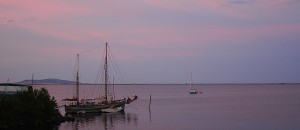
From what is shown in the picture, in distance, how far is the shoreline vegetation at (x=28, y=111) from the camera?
179ft

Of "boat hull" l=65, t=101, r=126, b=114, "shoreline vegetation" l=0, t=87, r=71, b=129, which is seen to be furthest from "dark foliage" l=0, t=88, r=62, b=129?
"boat hull" l=65, t=101, r=126, b=114

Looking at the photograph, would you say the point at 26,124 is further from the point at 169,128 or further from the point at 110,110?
the point at 110,110

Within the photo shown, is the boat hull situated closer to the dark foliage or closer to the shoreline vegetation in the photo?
the shoreline vegetation

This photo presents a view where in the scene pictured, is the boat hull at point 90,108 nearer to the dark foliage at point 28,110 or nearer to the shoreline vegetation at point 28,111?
the shoreline vegetation at point 28,111

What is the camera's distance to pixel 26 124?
187 feet

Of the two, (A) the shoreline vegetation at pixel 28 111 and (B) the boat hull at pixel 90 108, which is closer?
(A) the shoreline vegetation at pixel 28 111

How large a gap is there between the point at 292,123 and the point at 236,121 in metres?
8.82

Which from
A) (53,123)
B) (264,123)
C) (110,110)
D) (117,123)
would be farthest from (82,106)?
(264,123)

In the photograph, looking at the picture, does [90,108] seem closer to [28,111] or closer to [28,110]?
[28,111]

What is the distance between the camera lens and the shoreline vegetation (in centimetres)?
5469

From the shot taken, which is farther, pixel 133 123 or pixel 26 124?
pixel 133 123

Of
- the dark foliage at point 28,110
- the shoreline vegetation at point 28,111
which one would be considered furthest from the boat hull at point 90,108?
the dark foliage at point 28,110

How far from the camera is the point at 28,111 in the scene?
5838cm

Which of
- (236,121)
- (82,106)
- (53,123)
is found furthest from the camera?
(82,106)
